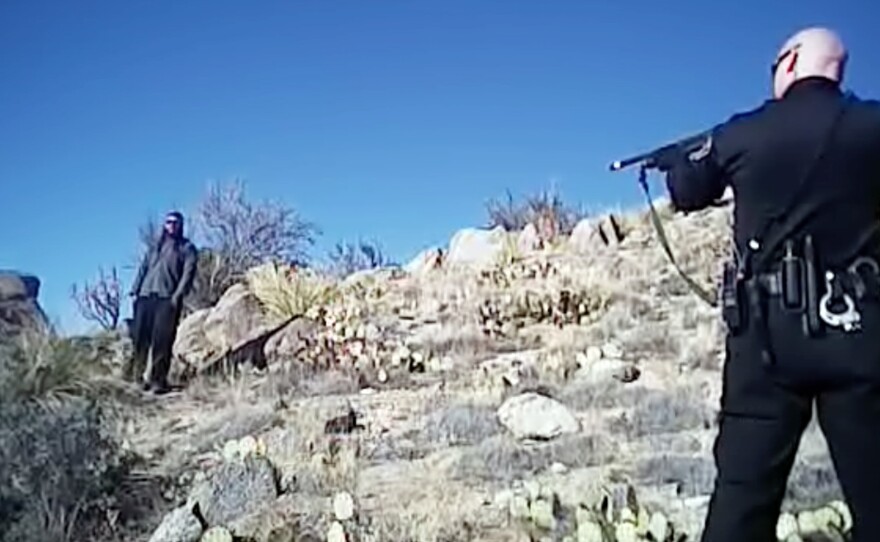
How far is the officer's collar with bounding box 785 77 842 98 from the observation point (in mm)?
4504

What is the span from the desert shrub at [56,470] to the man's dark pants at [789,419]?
3489mm

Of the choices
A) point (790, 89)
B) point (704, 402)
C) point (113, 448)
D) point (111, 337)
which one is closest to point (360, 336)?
point (111, 337)

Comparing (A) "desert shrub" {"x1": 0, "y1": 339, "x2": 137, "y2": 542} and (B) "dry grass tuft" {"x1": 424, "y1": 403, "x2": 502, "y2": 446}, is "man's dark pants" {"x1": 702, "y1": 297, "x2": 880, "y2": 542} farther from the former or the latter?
(B) "dry grass tuft" {"x1": 424, "y1": 403, "x2": 502, "y2": 446}

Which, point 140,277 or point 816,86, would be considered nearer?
point 816,86

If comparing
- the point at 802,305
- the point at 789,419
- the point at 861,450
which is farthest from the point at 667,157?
the point at 861,450

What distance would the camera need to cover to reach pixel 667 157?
5.04 m

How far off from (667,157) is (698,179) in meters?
0.40

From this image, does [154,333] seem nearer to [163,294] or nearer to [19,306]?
[163,294]

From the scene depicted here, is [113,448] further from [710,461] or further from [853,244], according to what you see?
[853,244]

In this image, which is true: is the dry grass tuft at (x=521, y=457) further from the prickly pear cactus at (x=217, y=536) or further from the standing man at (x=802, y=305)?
the standing man at (x=802, y=305)

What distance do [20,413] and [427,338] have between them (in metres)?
7.70

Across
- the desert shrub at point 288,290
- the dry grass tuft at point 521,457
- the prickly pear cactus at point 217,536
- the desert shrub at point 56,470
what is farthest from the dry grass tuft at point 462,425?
the desert shrub at point 288,290

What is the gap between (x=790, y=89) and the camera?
180 inches

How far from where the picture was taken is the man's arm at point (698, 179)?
4.61 m
